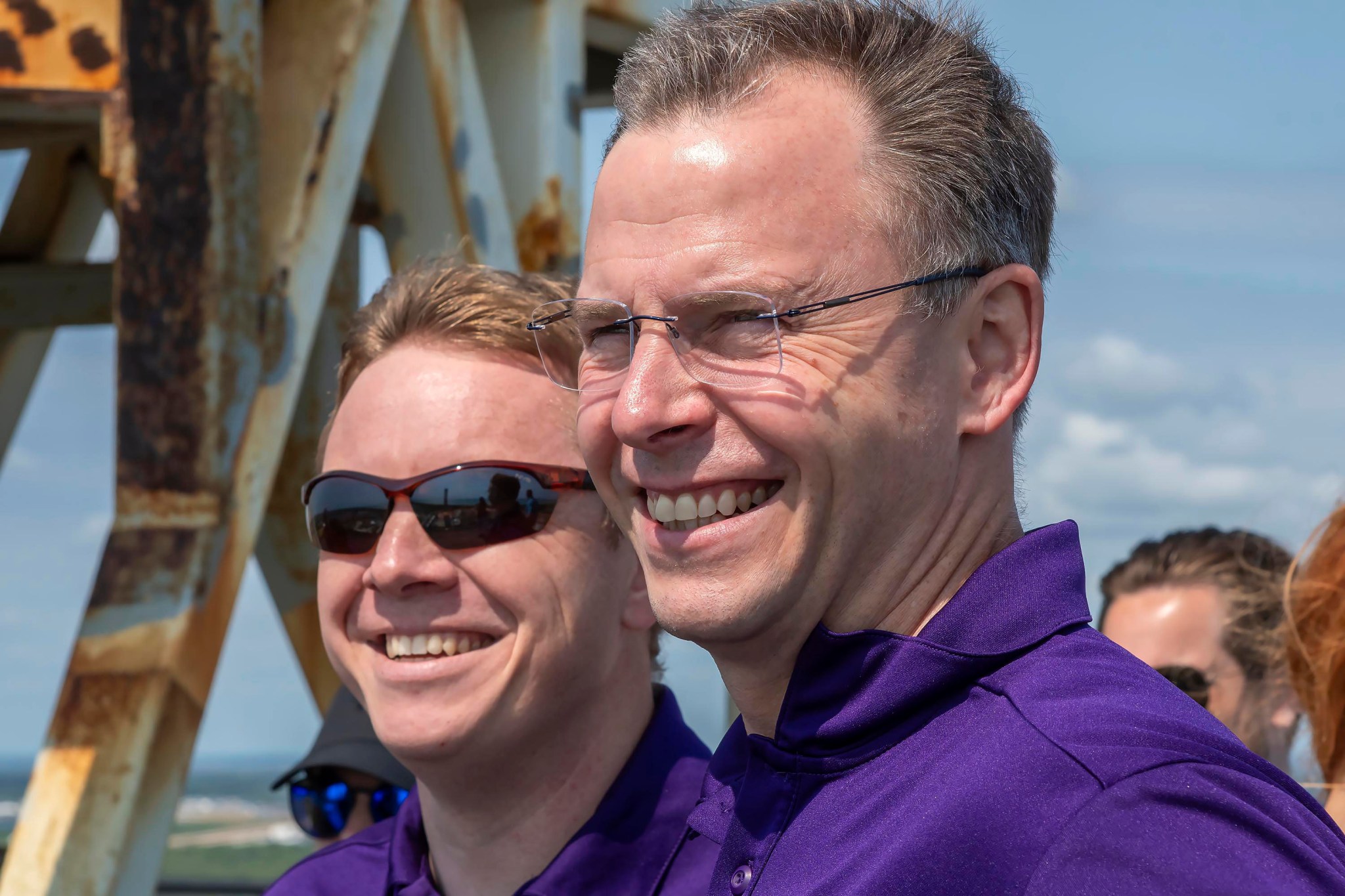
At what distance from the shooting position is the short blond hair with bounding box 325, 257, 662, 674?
8.52 ft

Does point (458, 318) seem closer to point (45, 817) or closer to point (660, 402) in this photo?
point (660, 402)


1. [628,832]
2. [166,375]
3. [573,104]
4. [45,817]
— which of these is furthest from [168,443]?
[573,104]

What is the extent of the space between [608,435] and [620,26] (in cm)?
518

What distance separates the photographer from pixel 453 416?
8.29 ft

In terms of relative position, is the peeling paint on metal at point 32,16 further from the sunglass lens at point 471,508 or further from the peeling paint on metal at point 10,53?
the sunglass lens at point 471,508

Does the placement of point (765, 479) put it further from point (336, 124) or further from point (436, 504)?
point (336, 124)

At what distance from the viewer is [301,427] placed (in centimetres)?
658

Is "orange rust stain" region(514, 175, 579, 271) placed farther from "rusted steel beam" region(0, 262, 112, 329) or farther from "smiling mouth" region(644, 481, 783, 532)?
"smiling mouth" region(644, 481, 783, 532)

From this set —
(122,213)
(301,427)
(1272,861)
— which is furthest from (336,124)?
(1272,861)

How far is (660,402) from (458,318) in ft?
3.39

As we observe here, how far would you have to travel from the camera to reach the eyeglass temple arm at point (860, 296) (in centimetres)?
162

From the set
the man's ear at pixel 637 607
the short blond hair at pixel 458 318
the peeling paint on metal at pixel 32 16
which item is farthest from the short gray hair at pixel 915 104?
the peeling paint on metal at pixel 32 16

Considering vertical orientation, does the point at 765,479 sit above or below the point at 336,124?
above

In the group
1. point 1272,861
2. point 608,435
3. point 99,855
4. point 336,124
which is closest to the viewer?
point 1272,861
